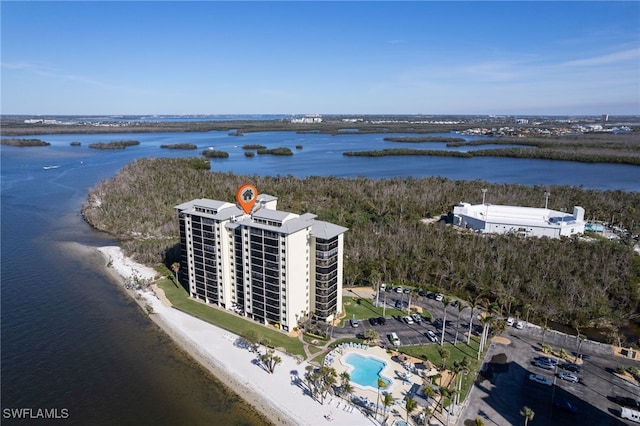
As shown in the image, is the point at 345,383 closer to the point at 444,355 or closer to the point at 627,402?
the point at 444,355

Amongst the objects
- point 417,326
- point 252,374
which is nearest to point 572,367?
point 417,326

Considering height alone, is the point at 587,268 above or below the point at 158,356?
above

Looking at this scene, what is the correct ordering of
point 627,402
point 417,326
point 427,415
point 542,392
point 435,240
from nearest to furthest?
point 427,415, point 627,402, point 542,392, point 417,326, point 435,240

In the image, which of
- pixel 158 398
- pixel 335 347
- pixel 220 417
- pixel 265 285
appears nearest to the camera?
pixel 220 417

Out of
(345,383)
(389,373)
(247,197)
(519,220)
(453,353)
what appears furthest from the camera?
(519,220)

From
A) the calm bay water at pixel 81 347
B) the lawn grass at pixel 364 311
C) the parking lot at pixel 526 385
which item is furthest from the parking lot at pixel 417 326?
the calm bay water at pixel 81 347

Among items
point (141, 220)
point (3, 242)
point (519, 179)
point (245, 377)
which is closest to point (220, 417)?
point (245, 377)

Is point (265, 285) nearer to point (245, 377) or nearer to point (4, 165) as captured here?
point (245, 377)

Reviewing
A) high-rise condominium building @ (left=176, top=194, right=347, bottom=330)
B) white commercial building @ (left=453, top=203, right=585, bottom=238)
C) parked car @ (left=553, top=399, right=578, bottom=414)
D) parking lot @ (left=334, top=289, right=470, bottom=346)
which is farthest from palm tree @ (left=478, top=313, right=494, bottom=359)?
A: white commercial building @ (left=453, top=203, right=585, bottom=238)
